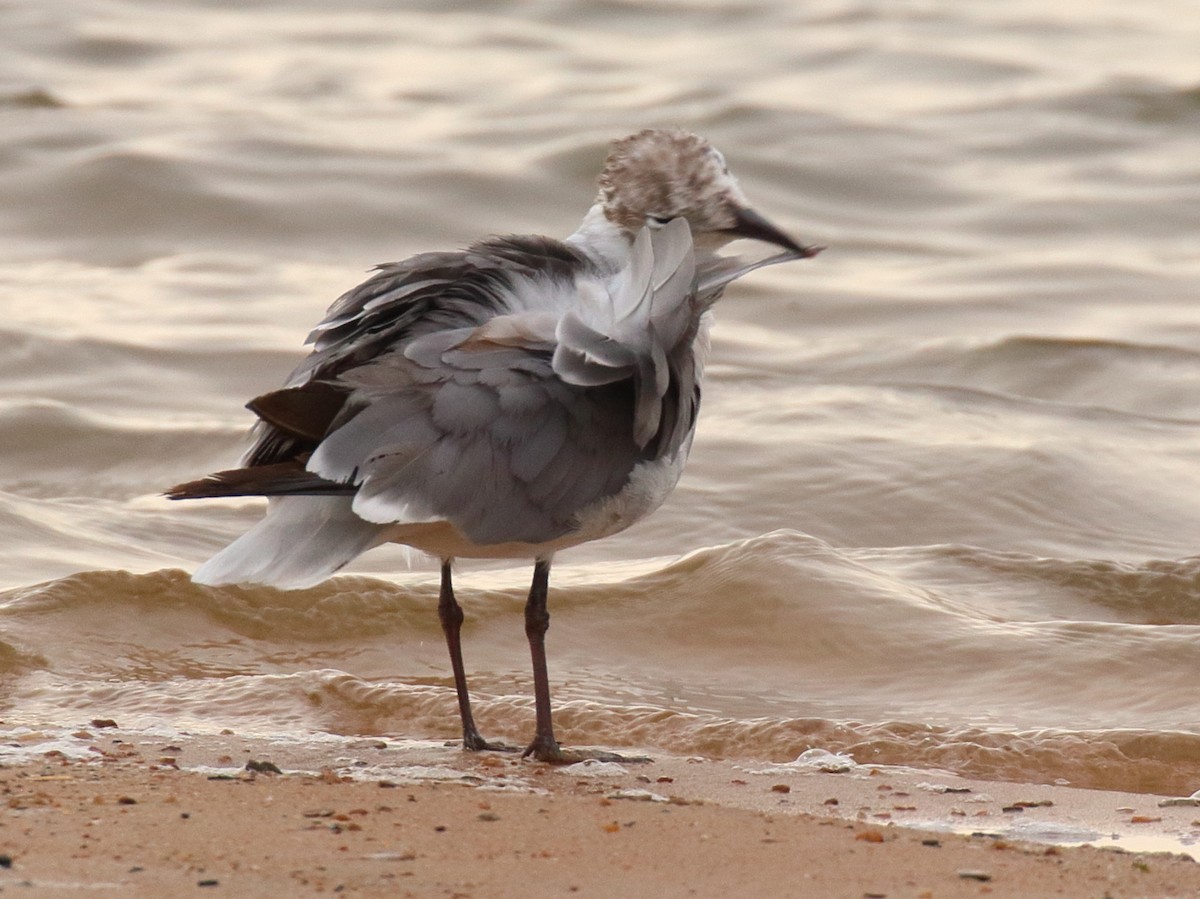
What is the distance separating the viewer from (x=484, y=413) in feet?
15.7

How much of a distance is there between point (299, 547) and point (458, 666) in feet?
3.46

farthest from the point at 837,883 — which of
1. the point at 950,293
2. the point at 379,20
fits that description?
the point at 379,20

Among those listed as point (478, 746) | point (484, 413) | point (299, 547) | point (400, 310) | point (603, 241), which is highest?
point (603, 241)

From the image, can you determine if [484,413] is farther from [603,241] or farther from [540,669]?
[603,241]

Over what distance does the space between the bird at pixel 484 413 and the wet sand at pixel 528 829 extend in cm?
52

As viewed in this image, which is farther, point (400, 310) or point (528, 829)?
point (400, 310)

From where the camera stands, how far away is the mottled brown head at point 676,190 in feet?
19.3

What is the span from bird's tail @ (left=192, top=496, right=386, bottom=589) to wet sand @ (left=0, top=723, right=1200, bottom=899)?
→ 476 millimetres

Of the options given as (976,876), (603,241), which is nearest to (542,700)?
(603,241)

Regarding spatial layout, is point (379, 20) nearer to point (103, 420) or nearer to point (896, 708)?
point (103, 420)

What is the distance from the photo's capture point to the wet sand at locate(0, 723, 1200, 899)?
372 centimetres

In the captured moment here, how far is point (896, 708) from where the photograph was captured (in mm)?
6281

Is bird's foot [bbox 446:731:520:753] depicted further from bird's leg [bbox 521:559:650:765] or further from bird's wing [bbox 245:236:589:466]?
bird's wing [bbox 245:236:589:466]

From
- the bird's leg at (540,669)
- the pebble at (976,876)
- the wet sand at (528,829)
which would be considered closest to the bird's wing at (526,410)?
the bird's leg at (540,669)
